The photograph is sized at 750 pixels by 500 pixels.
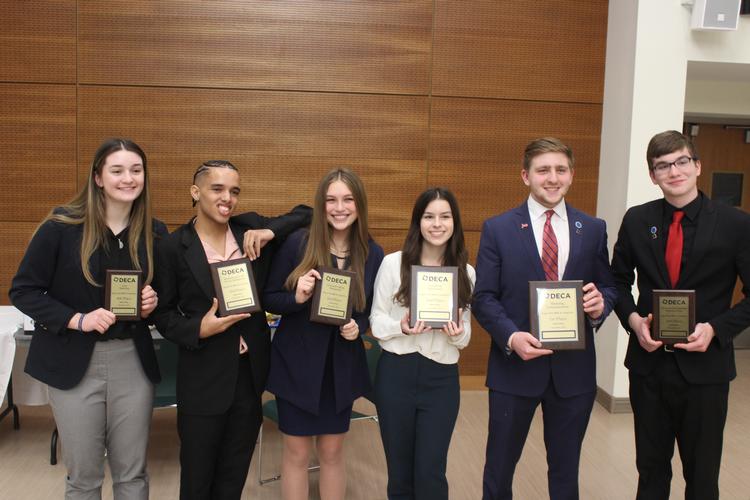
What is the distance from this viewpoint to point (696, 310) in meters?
2.37

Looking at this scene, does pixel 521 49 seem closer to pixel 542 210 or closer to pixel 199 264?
pixel 542 210

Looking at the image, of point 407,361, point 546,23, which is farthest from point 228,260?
point 546,23

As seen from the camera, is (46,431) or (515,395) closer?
(515,395)

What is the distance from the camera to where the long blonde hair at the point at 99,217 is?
2.18 m

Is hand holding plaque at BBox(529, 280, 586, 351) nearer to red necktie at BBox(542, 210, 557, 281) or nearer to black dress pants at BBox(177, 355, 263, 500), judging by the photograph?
red necktie at BBox(542, 210, 557, 281)

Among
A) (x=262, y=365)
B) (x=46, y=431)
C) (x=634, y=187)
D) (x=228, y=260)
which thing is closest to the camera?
(x=228, y=260)

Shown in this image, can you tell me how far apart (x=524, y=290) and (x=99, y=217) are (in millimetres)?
1567

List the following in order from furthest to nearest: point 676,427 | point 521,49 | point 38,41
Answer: point 521,49, point 38,41, point 676,427

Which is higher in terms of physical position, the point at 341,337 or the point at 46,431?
the point at 341,337

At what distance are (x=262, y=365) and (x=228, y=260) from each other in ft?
1.45

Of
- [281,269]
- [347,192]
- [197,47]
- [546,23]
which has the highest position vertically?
[546,23]

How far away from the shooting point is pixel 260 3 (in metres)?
4.57

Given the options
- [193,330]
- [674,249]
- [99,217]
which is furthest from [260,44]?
[674,249]

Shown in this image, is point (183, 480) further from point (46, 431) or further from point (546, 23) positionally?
point (546, 23)
